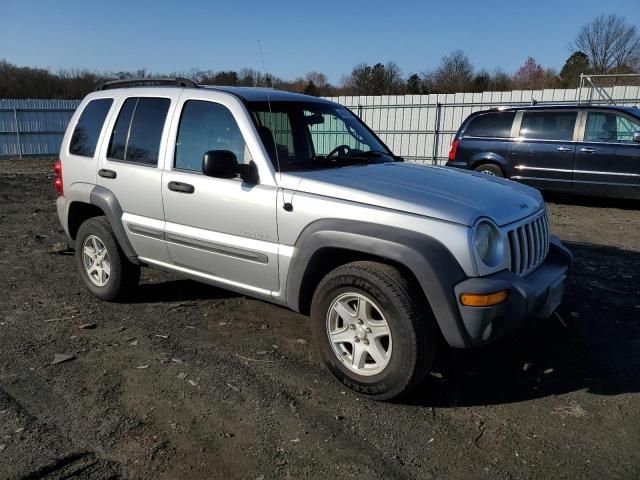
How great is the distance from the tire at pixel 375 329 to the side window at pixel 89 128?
9.25 feet

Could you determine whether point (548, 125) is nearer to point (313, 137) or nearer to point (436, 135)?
point (436, 135)

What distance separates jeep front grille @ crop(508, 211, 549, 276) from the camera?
333 centimetres

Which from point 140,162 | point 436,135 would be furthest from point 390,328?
point 436,135

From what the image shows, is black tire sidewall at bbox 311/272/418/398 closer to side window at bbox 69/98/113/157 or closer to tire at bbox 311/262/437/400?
tire at bbox 311/262/437/400

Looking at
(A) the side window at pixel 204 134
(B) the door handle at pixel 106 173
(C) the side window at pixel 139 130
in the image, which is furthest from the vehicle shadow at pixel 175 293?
(A) the side window at pixel 204 134

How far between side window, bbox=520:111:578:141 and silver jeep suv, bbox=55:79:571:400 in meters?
6.97

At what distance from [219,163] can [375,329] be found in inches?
58.7

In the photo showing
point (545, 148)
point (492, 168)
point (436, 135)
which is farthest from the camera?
A: point (436, 135)

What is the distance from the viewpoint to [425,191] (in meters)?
3.43

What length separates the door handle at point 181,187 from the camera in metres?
4.09

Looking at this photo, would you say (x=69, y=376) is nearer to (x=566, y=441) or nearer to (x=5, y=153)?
(x=566, y=441)

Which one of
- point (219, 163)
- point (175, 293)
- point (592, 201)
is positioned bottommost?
point (175, 293)

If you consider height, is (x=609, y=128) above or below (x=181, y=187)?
above

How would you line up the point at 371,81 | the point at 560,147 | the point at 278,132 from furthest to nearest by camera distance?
1. the point at 371,81
2. the point at 560,147
3. the point at 278,132
